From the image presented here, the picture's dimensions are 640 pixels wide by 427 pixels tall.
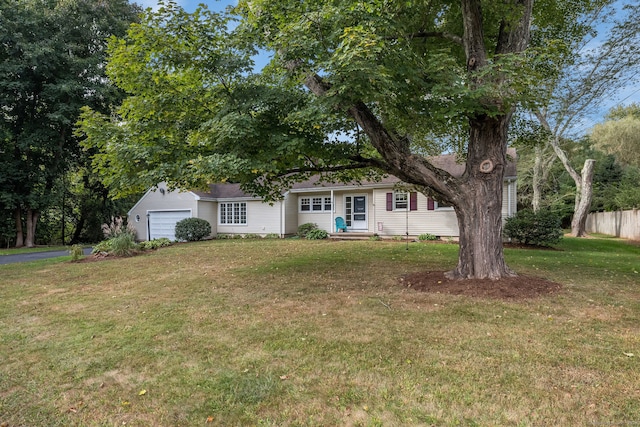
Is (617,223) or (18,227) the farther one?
(617,223)

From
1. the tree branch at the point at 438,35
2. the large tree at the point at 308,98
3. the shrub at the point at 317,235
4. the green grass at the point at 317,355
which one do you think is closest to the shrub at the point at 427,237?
the shrub at the point at 317,235

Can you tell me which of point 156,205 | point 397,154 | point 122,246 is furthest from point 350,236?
point 156,205

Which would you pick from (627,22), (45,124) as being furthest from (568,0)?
(45,124)

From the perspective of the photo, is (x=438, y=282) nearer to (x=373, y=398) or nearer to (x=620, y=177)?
(x=373, y=398)

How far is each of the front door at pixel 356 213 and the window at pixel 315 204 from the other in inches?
41.6

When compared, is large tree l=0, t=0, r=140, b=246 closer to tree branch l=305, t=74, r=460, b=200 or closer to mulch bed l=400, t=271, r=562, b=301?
tree branch l=305, t=74, r=460, b=200

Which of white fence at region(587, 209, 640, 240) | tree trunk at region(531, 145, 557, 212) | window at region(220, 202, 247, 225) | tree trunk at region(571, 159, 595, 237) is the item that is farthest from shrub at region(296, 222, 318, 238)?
tree trunk at region(531, 145, 557, 212)

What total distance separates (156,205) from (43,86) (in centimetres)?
805

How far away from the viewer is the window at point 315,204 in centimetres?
1903

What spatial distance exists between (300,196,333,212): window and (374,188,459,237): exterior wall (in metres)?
2.88

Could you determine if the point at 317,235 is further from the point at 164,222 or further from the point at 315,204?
the point at 164,222

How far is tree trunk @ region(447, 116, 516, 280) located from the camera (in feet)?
21.7

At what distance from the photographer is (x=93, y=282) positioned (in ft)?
26.9

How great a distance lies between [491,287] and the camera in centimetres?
624
